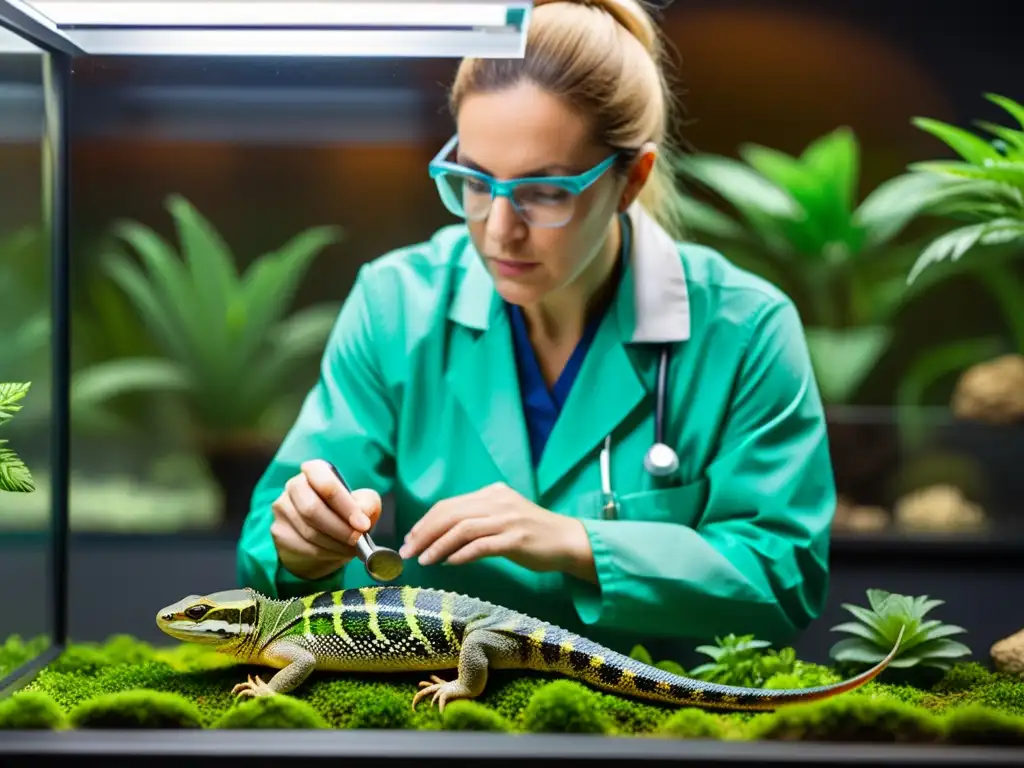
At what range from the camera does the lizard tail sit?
1.17 metres

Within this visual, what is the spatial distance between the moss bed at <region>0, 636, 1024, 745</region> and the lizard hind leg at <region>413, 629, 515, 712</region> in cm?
1

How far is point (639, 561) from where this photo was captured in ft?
4.39

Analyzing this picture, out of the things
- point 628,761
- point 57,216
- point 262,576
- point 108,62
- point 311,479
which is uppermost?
point 108,62

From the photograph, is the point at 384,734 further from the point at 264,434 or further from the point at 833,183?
the point at 833,183

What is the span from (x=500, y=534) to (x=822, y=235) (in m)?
1.84

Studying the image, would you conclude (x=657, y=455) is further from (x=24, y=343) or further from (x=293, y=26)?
(x=24, y=343)

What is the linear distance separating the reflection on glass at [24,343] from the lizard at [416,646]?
1.08 feet

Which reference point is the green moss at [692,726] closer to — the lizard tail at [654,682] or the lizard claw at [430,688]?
the lizard tail at [654,682]

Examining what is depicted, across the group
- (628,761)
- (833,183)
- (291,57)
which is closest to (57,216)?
(291,57)

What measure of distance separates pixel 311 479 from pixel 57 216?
0.62 metres

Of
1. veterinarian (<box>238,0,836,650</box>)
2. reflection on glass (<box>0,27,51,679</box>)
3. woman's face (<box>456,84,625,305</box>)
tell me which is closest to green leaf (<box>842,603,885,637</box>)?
veterinarian (<box>238,0,836,650</box>)

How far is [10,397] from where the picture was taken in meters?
1.28

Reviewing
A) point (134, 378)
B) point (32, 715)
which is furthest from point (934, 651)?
point (134, 378)

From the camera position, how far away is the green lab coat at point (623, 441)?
4.46 ft
